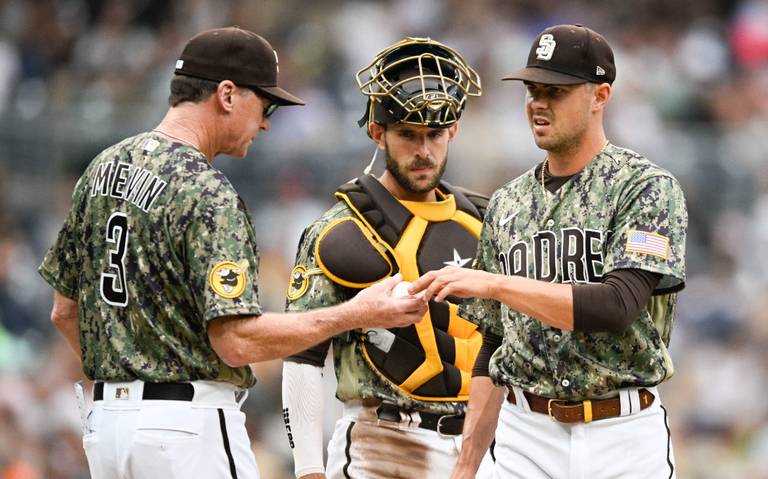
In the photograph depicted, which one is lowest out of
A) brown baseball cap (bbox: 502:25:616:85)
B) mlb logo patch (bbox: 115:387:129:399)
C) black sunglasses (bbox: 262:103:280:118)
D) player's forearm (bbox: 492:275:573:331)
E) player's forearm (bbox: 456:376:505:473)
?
player's forearm (bbox: 456:376:505:473)

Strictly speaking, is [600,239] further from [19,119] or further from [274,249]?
[19,119]

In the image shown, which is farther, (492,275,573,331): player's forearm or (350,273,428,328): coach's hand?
(350,273,428,328): coach's hand

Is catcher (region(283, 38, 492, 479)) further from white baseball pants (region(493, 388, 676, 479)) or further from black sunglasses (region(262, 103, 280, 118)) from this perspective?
black sunglasses (region(262, 103, 280, 118))

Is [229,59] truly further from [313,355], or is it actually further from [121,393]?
[313,355]

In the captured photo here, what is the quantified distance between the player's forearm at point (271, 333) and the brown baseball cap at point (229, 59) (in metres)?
0.79

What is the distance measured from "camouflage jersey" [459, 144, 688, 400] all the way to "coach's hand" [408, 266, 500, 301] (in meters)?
0.29

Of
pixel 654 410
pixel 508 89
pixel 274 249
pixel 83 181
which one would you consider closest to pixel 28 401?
pixel 274 249

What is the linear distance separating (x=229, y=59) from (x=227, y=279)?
79 cm

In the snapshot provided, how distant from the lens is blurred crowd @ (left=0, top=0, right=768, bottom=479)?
10008 millimetres

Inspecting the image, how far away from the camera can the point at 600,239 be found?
4.60m

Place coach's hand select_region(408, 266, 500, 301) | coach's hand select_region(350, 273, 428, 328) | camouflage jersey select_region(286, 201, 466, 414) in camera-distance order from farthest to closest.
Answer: camouflage jersey select_region(286, 201, 466, 414), coach's hand select_region(350, 273, 428, 328), coach's hand select_region(408, 266, 500, 301)

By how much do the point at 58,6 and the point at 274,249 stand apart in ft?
14.6

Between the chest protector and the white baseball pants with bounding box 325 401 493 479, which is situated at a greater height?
the chest protector

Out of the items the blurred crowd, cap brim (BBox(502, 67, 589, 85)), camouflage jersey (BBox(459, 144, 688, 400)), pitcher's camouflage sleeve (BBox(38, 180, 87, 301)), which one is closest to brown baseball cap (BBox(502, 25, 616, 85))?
cap brim (BBox(502, 67, 589, 85))
